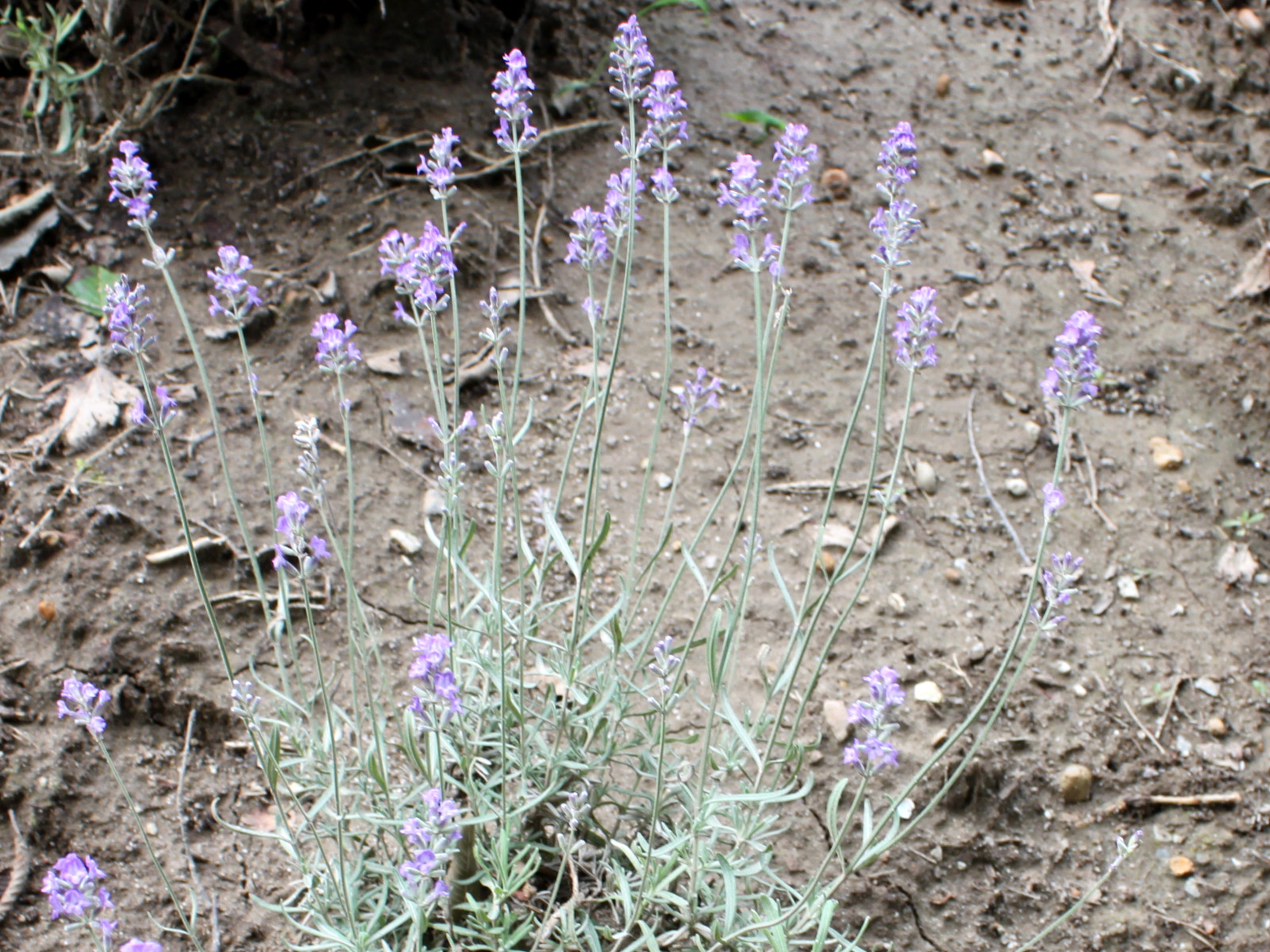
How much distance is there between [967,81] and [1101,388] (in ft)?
6.07

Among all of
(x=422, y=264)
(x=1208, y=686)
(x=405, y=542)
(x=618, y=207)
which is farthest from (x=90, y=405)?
(x=1208, y=686)

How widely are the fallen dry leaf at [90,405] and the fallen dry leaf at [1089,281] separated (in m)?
3.27

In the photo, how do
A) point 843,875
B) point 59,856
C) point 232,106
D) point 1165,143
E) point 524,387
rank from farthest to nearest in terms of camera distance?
point 1165,143 < point 232,106 < point 524,387 < point 59,856 < point 843,875

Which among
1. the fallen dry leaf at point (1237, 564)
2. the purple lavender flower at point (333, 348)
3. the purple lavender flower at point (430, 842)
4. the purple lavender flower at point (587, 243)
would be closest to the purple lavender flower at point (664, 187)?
the purple lavender flower at point (587, 243)

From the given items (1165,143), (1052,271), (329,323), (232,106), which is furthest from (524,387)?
(1165,143)

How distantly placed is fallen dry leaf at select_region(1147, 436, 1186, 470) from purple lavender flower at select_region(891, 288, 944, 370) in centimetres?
217

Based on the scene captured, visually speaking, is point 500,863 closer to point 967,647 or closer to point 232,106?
point 967,647

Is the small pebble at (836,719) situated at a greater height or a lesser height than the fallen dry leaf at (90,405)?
lesser

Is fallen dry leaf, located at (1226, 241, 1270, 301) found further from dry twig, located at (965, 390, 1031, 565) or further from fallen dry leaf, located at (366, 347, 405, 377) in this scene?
fallen dry leaf, located at (366, 347, 405, 377)

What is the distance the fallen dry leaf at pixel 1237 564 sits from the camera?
3.14m

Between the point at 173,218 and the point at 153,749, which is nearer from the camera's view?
the point at 153,749

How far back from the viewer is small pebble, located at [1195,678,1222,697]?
9.43ft

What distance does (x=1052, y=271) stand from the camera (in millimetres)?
3992

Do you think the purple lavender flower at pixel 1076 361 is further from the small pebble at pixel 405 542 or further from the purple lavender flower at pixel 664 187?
the small pebble at pixel 405 542
